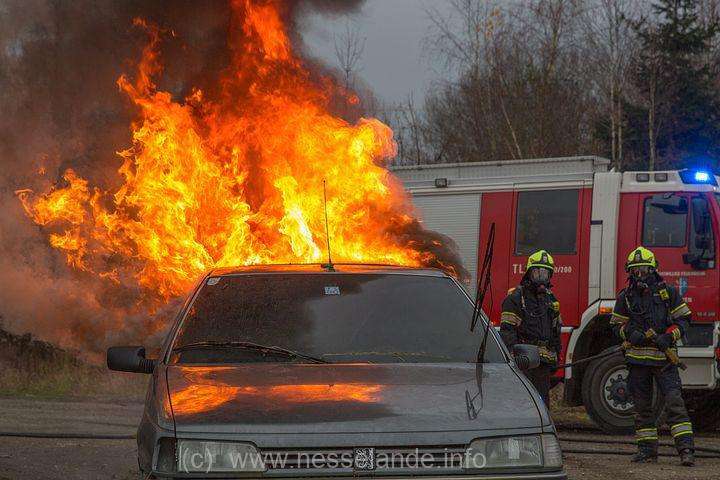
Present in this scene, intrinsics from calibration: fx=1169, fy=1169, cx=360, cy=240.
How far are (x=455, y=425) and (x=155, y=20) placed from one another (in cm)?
981

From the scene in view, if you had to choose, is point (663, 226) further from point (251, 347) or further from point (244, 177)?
point (251, 347)

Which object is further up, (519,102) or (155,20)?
(519,102)

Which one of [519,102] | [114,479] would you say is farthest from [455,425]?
[519,102]

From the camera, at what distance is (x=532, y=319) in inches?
394

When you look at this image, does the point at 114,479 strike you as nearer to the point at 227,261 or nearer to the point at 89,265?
the point at 227,261

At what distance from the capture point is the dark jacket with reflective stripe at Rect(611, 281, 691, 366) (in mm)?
9930

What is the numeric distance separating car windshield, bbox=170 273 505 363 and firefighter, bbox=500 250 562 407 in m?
3.85

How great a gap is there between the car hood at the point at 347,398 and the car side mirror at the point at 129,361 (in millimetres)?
415

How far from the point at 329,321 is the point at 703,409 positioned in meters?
8.47

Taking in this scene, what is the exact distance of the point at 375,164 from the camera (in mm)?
13289

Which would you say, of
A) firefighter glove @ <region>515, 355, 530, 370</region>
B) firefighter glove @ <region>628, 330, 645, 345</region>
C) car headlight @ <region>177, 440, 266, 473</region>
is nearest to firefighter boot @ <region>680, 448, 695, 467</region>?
firefighter glove @ <region>628, 330, 645, 345</region>

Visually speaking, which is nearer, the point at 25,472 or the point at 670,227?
the point at 25,472

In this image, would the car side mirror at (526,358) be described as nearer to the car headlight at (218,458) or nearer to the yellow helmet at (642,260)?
the car headlight at (218,458)

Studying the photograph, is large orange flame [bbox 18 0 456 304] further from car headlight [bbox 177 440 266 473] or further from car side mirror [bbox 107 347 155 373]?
car headlight [bbox 177 440 266 473]
